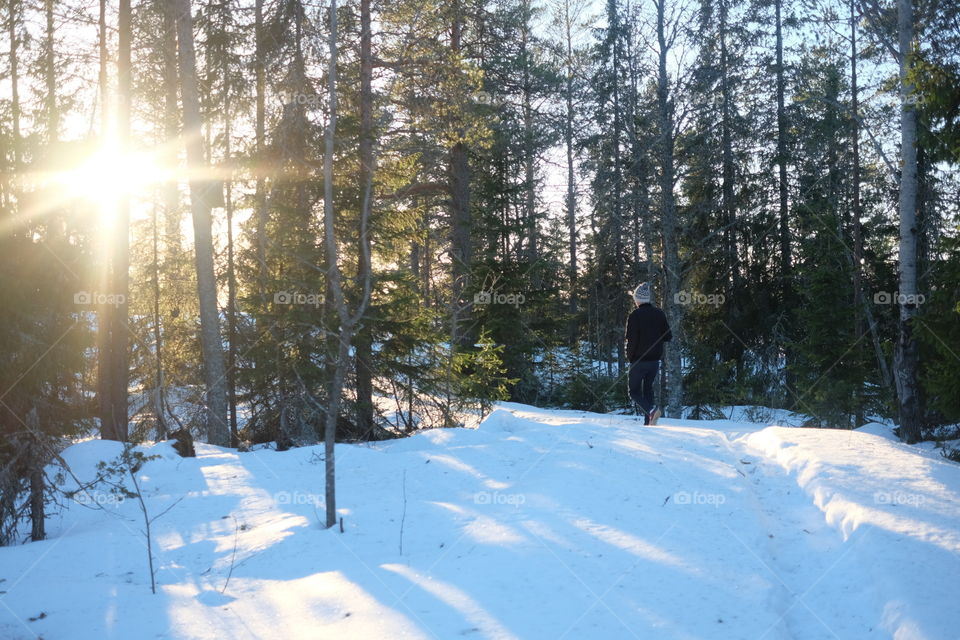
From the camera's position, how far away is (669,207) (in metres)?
14.8

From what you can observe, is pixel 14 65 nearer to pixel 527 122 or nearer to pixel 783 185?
pixel 527 122

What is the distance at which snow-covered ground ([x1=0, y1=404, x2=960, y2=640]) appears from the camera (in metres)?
3.66

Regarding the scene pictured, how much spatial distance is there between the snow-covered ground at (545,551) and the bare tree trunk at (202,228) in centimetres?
601

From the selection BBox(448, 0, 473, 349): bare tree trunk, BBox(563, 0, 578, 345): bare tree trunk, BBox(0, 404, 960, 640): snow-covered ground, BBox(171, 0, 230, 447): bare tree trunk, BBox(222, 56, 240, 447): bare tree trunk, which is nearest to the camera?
BBox(0, 404, 960, 640): snow-covered ground

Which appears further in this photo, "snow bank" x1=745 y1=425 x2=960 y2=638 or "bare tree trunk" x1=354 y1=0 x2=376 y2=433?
"bare tree trunk" x1=354 y1=0 x2=376 y2=433

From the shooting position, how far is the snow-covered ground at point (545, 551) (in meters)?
3.66

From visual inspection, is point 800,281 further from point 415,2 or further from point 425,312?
point 415,2

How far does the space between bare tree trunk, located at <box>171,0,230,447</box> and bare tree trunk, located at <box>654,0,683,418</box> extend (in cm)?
1012

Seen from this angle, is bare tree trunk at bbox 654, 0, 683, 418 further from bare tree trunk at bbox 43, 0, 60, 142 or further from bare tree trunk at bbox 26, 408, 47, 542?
bare tree trunk at bbox 43, 0, 60, 142

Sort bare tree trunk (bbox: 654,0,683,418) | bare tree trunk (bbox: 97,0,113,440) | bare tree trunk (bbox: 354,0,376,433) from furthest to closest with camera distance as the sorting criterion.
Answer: bare tree trunk (bbox: 654,0,683,418) → bare tree trunk (bbox: 354,0,376,433) → bare tree trunk (bbox: 97,0,113,440)

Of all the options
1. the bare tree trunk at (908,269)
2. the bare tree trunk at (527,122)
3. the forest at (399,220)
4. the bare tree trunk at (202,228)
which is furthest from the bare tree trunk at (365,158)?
the bare tree trunk at (908,269)

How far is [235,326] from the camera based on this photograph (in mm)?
18641

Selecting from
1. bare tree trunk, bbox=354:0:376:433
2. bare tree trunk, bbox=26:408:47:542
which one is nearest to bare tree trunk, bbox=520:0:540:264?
bare tree trunk, bbox=354:0:376:433

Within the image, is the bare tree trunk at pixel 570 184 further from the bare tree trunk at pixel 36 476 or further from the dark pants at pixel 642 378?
the bare tree trunk at pixel 36 476
